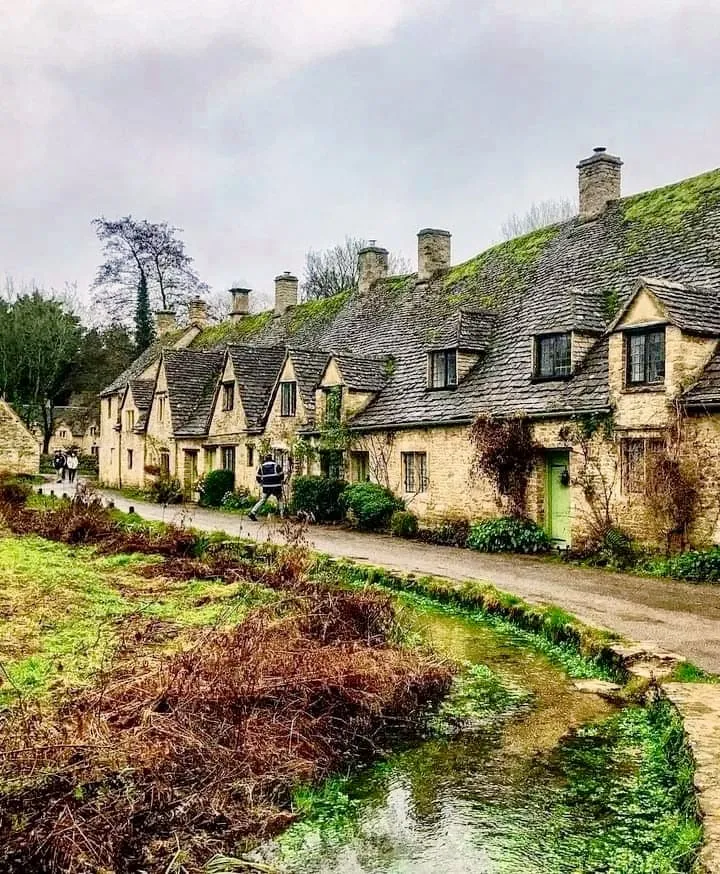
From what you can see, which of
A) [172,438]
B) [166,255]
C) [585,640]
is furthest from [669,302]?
[166,255]

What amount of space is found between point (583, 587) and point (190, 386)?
2742cm

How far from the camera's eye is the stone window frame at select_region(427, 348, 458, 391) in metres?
23.6

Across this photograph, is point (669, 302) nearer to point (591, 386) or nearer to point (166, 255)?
point (591, 386)

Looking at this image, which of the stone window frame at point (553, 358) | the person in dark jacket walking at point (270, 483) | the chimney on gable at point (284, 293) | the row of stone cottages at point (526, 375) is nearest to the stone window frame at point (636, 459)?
the row of stone cottages at point (526, 375)

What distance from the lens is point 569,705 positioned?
925 cm

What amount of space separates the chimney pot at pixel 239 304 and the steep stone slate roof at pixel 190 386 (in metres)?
6.76

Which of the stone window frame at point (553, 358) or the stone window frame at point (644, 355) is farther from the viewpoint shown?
the stone window frame at point (553, 358)

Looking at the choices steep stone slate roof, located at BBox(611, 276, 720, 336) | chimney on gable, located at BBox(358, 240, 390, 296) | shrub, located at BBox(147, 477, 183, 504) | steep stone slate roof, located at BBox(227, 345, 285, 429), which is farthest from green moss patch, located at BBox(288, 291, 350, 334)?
steep stone slate roof, located at BBox(611, 276, 720, 336)

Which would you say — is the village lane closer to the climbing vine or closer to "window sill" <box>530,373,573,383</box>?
the climbing vine

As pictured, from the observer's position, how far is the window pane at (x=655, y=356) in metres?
17.0

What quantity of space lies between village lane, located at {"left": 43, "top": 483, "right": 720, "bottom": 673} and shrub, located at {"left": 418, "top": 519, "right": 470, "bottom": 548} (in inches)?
19.7

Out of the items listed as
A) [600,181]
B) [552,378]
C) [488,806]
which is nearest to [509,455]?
[552,378]

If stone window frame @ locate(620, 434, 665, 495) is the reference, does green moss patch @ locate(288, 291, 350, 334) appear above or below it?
above

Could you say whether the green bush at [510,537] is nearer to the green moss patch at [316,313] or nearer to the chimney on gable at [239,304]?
the green moss patch at [316,313]
